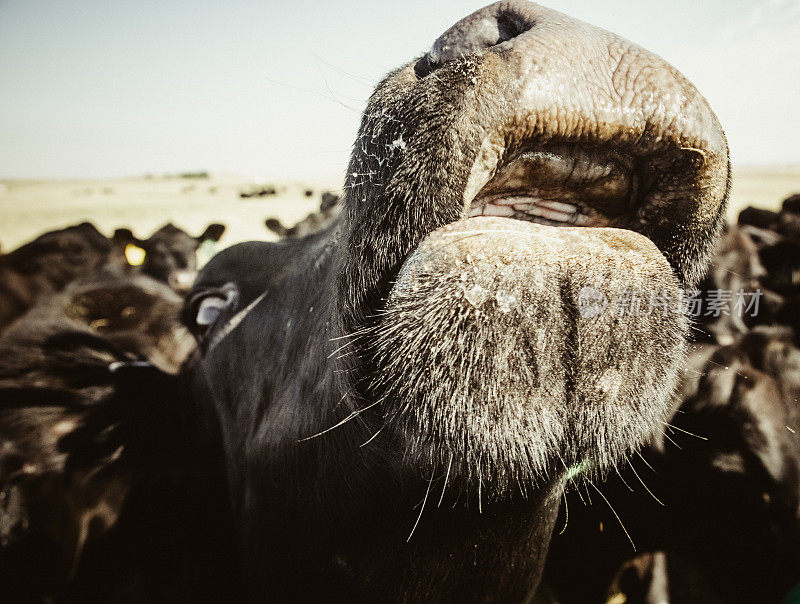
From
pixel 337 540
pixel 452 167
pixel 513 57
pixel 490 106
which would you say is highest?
pixel 513 57

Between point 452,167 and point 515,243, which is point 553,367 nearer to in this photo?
point 515,243

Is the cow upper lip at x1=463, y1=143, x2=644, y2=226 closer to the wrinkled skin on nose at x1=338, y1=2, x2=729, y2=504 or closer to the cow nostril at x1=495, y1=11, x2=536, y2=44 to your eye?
the wrinkled skin on nose at x1=338, y1=2, x2=729, y2=504

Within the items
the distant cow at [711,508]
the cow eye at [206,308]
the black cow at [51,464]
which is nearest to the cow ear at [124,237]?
the black cow at [51,464]

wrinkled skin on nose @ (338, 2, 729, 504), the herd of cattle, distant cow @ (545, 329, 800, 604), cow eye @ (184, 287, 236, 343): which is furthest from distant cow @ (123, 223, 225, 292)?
wrinkled skin on nose @ (338, 2, 729, 504)

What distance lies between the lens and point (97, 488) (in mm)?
3020

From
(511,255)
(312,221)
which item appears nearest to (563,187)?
(511,255)

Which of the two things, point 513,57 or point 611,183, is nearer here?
point 513,57

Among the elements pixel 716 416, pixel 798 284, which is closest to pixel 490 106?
pixel 716 416

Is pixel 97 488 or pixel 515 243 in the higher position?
pixel 515 243

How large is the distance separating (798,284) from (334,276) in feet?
21.7

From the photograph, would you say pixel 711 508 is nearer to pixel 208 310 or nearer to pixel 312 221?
pixel 208 310

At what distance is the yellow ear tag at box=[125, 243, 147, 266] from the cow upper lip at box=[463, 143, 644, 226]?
365 inches

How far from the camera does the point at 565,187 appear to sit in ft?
4.47

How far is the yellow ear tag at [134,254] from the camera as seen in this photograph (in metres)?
9.31
